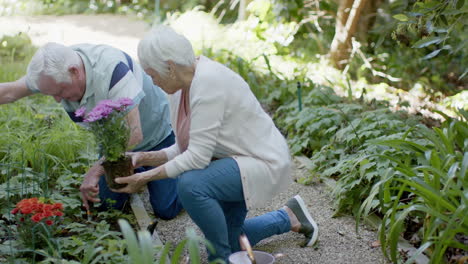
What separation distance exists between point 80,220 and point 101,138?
→ 714 millimetres

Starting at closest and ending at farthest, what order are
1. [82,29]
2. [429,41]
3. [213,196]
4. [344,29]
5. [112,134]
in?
1. [213,196]
2. [112,134]
3. [429,41]
4. [344,29]
5. [82,29]

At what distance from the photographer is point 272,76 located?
566 cm

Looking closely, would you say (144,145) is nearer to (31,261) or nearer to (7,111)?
(31,261)

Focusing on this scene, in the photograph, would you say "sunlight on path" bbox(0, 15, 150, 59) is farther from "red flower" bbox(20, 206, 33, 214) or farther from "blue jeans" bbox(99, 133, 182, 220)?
"red flower" bbox(20, 206, 33, 214)

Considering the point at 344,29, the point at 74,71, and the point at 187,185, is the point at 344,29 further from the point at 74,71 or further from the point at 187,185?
the point at 187,185

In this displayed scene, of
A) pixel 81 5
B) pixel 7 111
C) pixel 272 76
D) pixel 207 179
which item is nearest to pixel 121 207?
pixel 207 179

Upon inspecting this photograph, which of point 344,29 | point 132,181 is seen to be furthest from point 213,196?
point 344,29

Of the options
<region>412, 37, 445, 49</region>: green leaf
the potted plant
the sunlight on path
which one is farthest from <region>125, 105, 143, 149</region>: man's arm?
the sunlight on path

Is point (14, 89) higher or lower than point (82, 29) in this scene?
higher

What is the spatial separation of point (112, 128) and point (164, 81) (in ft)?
1.10

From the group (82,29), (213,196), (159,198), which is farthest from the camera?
(82,29)

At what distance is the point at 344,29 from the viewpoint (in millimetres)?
6629

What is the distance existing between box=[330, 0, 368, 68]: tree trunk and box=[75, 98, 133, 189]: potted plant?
14.3ft

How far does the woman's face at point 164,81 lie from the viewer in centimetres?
239
